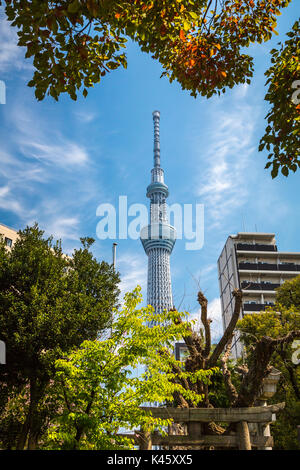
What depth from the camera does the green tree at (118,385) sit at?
329 inches

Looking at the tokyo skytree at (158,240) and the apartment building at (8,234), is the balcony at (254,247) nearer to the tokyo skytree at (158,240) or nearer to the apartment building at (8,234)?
the apartment building at (8,234)

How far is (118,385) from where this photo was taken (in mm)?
8891

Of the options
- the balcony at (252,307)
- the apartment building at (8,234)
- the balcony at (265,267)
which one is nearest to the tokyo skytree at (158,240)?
the balcony at (265,267)

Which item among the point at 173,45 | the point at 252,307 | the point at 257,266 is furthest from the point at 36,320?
the point at 257,266

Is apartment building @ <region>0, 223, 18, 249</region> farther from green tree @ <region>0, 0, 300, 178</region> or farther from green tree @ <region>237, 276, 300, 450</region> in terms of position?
green tree @ <region>0, 0, 300, 178</region>

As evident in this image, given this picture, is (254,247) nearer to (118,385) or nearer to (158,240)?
(118,385)

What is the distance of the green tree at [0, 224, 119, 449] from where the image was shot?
1480 cm

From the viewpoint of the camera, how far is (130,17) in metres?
4.56

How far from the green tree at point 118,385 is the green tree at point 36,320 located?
209 inches

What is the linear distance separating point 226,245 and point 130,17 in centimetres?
6009

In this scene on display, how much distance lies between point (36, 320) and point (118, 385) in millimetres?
7077

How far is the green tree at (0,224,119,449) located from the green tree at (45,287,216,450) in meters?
5.31

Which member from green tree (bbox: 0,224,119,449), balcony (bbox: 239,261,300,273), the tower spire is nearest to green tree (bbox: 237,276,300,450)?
green tree (bbox: 0,224,119,449)
